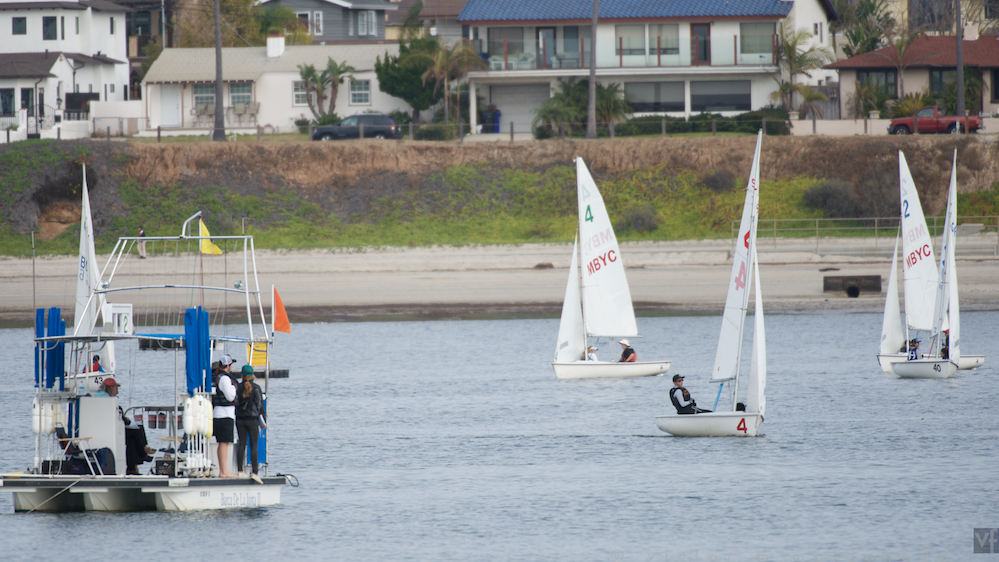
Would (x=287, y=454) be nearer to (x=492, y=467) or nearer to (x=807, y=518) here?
(x=492, y=467)

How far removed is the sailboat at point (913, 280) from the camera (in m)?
33.5

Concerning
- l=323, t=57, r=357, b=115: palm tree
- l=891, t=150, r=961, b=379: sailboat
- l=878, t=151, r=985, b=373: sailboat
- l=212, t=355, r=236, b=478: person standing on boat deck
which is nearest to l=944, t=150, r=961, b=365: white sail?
l=891, t=150, r=961, b=379: sailboat

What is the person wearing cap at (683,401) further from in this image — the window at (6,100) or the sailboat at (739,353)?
the window at (6,100)

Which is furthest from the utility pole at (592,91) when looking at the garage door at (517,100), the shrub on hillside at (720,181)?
the shrub on hillside at (720,181)

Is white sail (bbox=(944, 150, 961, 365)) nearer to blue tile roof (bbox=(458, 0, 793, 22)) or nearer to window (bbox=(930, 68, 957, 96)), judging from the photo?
blue tile roof (bbox=(458, 0, 793, 22))

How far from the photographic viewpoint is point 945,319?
1284 inches

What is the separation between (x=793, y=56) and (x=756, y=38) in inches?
108

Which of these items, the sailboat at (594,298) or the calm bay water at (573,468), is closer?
the calm bay water at (573,468)

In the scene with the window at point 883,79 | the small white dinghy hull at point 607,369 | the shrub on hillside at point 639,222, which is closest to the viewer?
the small white dinghy hull at point 607,369

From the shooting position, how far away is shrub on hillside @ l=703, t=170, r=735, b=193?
55.6m

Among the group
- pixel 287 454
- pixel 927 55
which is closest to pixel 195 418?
pixel 287 454

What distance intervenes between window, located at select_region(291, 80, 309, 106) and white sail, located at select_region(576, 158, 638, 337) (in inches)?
1515

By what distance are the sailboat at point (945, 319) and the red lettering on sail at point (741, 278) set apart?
416 inches

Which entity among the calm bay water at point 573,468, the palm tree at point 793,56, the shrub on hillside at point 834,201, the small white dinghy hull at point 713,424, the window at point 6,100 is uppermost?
the palm tree at point 793,56
